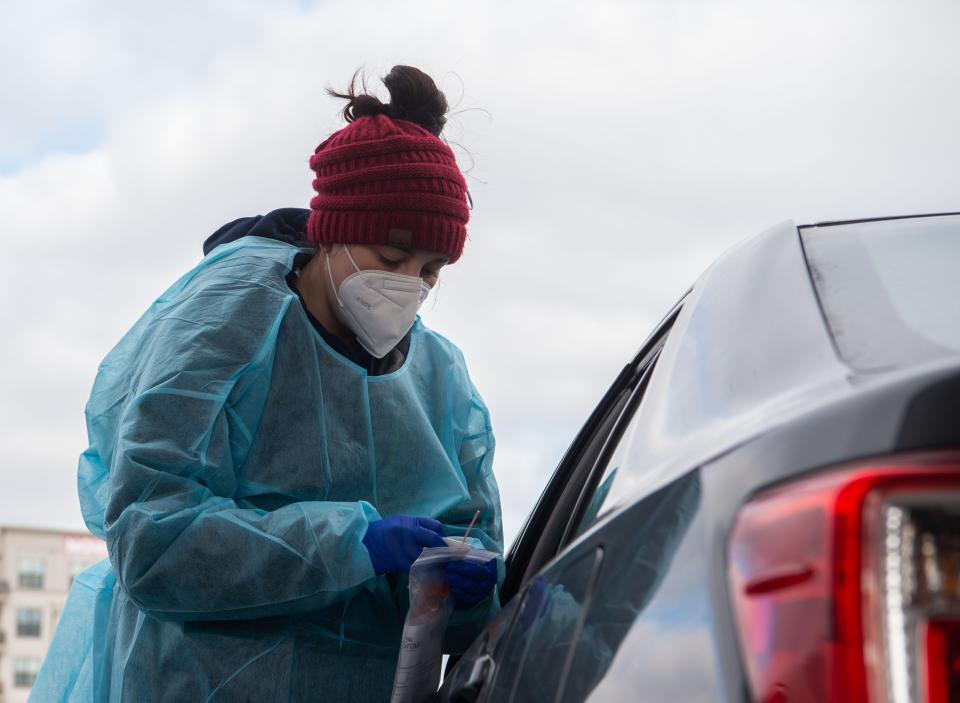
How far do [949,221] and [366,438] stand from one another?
54.8 inches

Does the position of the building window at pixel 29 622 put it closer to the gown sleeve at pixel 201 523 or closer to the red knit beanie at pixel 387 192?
the red knit beanie at pixel 387 192

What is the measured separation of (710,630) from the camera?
757 millimetres

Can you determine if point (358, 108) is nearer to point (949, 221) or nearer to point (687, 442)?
point (949, 221)

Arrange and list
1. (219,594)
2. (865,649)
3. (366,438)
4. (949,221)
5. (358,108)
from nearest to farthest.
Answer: (865,649) → (949,221) → (219,594) → (366,438) → (358,108)

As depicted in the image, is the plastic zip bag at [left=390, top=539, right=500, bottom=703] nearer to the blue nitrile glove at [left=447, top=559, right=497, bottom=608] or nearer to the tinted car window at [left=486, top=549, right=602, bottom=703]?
the blue nitrile glove at [left=447, top=559, right=497, bottom=608]

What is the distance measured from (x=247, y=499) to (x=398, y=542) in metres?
0.45

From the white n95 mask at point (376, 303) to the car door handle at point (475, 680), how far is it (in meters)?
1.25

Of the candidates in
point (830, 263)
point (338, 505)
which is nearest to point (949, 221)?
point (830, 263)

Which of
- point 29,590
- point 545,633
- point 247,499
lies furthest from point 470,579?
point 29,590

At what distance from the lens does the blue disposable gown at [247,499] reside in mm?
2133

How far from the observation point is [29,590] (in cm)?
5788

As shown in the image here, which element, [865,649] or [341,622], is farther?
[341,622]

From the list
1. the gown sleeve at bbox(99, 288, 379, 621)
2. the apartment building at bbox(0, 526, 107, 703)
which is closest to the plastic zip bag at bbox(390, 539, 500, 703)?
the gown sleeve at bbox(99, 288, 379, 621)

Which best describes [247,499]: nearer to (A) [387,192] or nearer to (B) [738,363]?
(A) [387,192]
